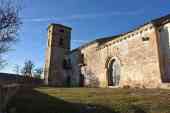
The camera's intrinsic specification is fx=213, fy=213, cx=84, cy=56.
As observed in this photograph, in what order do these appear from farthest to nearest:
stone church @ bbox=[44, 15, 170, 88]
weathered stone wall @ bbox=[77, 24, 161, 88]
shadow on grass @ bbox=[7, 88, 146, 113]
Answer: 1. weathered stone wall @ bbox=[77, 24, 161, 88]
2. stone church @ bbox=[44, 15, 170, 88]
3. shadow on grass @ bbox=[7, 88, 146, 113]

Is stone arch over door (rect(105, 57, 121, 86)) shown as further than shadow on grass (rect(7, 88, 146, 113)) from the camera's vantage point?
Yes

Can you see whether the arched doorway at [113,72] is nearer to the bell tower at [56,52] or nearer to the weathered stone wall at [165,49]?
the weathered stone wall at [165,49]

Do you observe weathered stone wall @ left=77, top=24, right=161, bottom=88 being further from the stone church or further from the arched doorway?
the arched doorway

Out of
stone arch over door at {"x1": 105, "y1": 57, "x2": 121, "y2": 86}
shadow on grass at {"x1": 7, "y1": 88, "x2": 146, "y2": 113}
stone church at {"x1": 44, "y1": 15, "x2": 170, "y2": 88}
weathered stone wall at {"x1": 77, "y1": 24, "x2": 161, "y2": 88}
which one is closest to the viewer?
shadow on grass at {"x1": 7, "y1": 88, "x2": 146, "y2": 113}

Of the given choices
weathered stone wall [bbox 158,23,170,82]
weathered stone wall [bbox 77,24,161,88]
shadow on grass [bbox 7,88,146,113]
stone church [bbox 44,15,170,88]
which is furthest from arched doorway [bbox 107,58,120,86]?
shadow on grass [bbox 7,88,146,113]

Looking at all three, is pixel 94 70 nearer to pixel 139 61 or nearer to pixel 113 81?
pixel 113 81

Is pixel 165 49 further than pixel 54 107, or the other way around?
pixel 165 49

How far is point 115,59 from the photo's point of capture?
24797 millimetres

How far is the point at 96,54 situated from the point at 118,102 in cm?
1626

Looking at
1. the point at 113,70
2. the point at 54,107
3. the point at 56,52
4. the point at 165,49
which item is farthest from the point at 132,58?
the point at 56,52

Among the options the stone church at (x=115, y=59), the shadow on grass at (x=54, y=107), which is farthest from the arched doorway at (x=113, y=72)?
the shadow on grass at (x=54, y=107)

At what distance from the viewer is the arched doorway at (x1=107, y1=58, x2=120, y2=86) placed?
24.4 m

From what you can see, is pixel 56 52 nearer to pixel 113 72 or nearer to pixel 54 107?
pixel 113 72

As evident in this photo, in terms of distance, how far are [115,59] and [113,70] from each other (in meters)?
1.38
